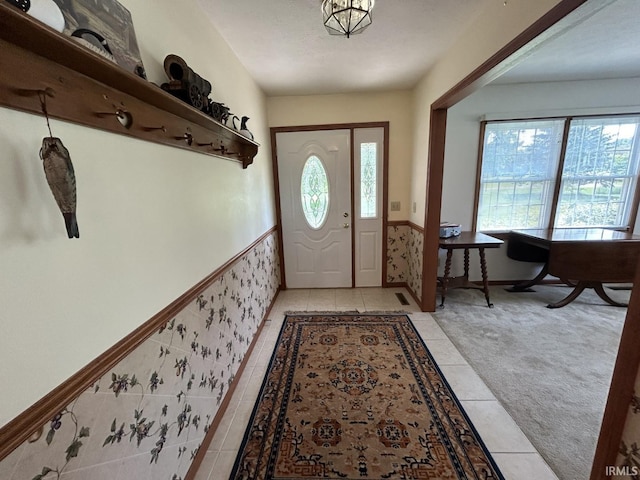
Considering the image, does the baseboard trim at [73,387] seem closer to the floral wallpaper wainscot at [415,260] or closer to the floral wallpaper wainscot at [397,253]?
the floral wallpaper wainscot at [415,260]

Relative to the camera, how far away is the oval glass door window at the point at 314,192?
3.17 metres

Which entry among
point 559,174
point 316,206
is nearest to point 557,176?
point 559,174

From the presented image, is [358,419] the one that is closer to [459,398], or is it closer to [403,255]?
[459,398]

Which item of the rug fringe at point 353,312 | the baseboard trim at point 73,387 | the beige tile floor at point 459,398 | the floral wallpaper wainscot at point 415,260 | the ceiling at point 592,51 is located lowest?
the beige tile floor at point 459,398

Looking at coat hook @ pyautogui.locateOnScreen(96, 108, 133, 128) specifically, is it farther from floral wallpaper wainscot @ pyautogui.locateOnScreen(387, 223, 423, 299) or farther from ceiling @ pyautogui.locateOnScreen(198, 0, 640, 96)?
floral wallpaper wainscot @ pyautogui.locateOnScreen(387, 223, 423, 299)

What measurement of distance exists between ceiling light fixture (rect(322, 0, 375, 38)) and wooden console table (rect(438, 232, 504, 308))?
2119mm

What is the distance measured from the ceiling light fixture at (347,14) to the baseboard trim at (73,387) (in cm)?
157

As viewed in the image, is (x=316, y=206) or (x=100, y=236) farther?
(x=316, y=206)

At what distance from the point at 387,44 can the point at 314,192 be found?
165cm

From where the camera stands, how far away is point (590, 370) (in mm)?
1866

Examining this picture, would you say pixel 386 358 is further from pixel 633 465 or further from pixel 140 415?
pixel 140 415

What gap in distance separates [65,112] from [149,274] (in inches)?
22.3

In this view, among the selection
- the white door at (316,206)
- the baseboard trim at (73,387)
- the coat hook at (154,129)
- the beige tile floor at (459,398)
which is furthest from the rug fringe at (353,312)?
the coat hook at (154,129)

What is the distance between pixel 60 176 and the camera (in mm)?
604
